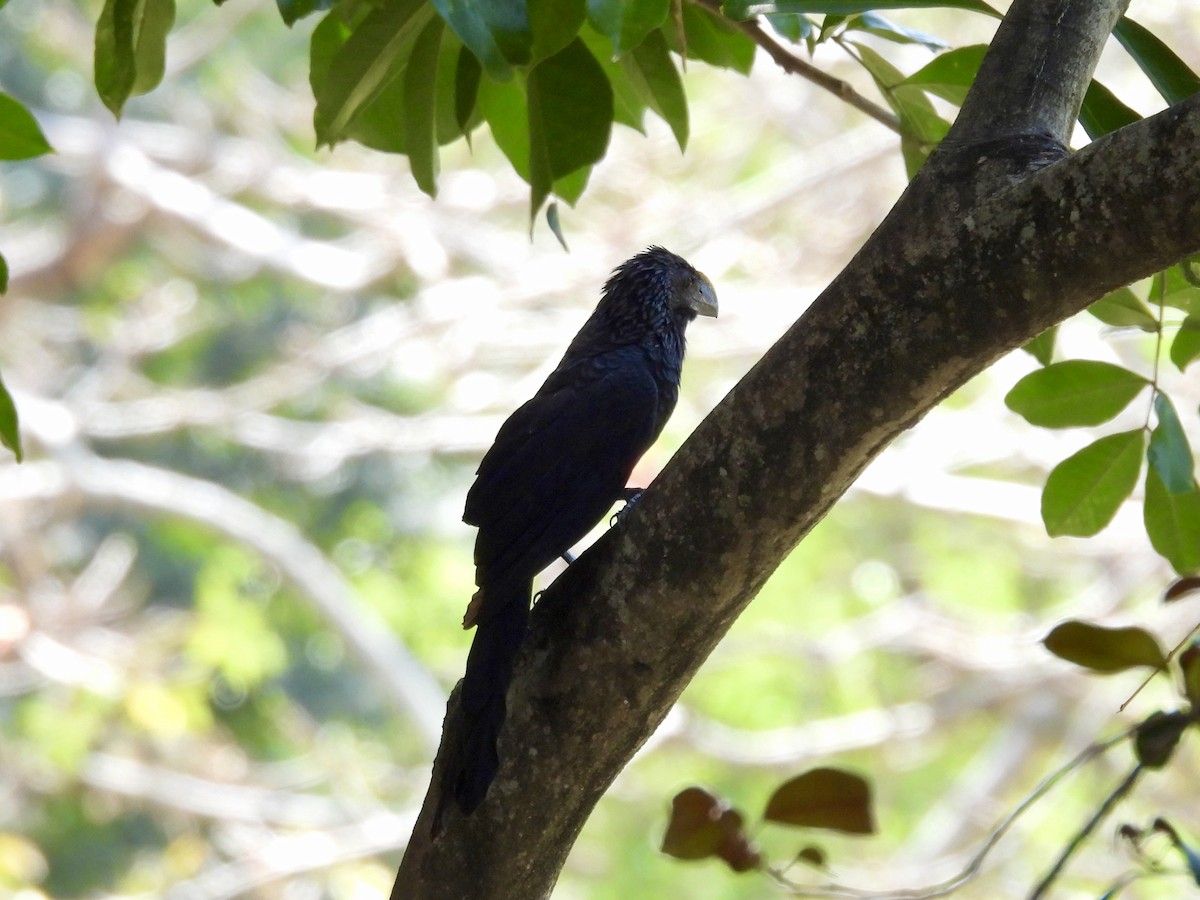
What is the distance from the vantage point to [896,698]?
28.5 ft

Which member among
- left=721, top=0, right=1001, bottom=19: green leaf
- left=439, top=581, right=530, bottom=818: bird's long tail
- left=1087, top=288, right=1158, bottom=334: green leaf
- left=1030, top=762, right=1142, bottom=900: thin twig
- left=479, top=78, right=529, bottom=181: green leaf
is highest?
left=479, top=78, right=529, bottom=181: green leaf

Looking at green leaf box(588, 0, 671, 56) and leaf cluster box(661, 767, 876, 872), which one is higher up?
green leaf box(588, 0, 671, 56)

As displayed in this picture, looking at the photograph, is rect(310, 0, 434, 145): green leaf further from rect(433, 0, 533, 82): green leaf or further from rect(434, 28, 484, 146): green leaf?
rect(433, 0, 533, 82): green leaf

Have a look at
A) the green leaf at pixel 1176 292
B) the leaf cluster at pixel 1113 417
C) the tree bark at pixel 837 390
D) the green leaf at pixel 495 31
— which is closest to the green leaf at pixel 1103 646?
the tree bark at pixel 837 390

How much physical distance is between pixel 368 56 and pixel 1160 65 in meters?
0.93

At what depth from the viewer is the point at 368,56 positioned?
1535 mm

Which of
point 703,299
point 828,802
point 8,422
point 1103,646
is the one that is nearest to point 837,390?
point 1103,646

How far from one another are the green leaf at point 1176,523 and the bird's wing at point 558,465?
0.73 metres

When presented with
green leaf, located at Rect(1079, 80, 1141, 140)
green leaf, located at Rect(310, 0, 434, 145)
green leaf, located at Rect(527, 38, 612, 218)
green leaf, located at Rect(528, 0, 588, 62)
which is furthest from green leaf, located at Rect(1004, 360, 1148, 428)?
green leaf, located at Rect(310, 0, 434, 145)

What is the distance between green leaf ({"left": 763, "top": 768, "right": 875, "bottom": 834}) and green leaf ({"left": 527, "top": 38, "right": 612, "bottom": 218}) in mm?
832

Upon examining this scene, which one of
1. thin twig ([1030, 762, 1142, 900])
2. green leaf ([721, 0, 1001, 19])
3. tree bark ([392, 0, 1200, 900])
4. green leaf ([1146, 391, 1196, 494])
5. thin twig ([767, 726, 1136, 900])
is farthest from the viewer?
green leaf ([1146, 391, 1196, 494])

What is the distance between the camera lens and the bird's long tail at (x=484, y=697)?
1.48 metres

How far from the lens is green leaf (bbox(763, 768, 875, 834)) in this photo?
4.58 feet

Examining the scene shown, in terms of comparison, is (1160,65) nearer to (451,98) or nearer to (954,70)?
(954,70)
